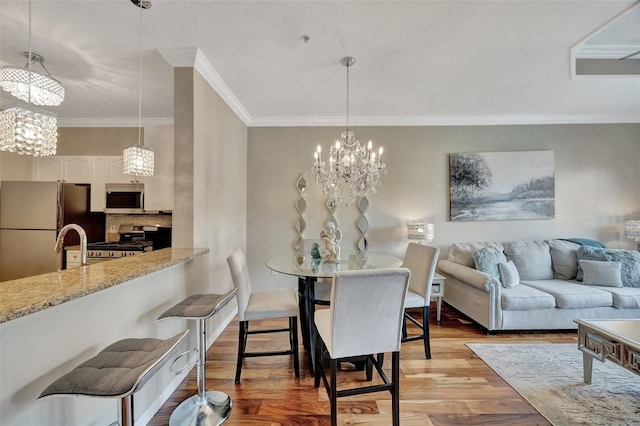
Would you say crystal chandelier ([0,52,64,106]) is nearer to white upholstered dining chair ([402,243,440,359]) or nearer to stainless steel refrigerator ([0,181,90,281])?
stainless steel refrigerator ([0,181,90,281])

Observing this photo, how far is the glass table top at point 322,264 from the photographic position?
2049 mm

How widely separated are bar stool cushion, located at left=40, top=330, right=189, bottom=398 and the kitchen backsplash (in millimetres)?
2941

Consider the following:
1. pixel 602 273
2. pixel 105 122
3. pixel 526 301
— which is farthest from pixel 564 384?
pixel 105 122

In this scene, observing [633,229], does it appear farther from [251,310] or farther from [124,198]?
[124,198]

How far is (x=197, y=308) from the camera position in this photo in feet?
5.73

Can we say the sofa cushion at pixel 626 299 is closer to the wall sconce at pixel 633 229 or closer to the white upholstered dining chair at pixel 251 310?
the wall sconce at pixel 633 229

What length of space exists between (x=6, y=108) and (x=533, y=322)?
4.38 metres

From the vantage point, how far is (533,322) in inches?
114

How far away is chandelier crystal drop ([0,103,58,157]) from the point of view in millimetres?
1240

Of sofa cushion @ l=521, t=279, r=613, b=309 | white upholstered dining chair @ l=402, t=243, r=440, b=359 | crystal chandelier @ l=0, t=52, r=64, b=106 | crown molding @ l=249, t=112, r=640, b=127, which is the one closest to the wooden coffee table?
sofa cushion @ l=521, t=279, r=613, b=309

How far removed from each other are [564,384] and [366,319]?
71.3 inches

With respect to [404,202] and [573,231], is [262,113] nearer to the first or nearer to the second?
[404,202]

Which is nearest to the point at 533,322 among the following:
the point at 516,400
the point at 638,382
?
the point at 638,382

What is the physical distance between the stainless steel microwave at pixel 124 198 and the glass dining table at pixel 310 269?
7.34 ft
